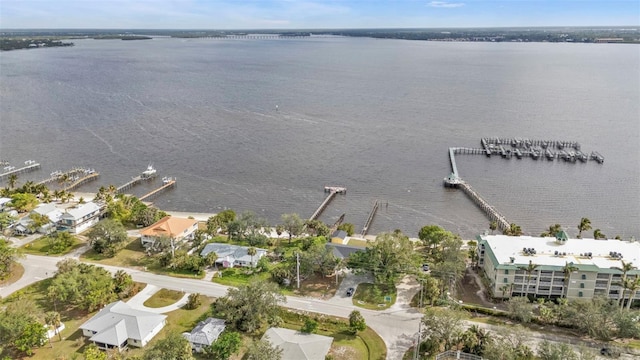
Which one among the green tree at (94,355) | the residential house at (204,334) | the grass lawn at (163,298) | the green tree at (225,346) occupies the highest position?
the green tree at (94,355)

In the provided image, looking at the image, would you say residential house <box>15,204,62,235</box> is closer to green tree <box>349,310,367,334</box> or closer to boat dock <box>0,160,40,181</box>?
boat dock <box>0,160,40,181</box>

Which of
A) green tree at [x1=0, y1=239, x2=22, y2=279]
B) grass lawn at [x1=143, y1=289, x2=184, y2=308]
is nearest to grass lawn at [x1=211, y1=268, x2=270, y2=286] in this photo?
grass lawn at [x1=143, y1=289, x2=184, y2=308]

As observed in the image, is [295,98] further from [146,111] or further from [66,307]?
[66,307]

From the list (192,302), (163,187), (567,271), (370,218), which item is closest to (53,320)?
(192,302)

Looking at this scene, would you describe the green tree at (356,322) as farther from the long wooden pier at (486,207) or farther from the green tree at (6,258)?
the green tree at (6,258)

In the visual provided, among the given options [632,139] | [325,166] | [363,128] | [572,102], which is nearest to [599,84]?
[572,102]

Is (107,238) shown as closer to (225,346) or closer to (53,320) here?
(53,320)

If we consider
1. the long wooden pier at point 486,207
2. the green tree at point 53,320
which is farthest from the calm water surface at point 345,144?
the green tree at point 53,320
